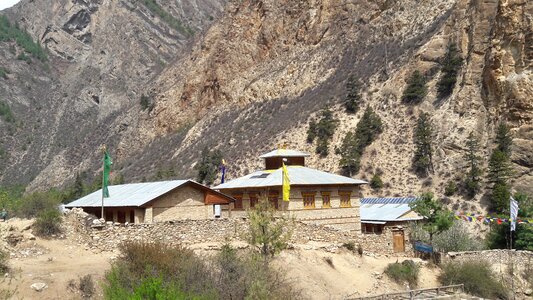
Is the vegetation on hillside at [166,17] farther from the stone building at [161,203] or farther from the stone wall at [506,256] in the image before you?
the stone wall at [506,256]

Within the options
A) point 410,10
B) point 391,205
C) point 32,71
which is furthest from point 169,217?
point 32,71

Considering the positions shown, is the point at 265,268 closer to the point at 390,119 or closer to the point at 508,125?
the point at 508,125

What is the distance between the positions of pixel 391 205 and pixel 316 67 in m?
33.8

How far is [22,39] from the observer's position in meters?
139

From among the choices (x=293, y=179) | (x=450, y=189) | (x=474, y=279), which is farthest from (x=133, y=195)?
(x=450, y=189)

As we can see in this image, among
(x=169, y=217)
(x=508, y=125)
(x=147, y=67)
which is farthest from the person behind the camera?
(x=147, y=67)

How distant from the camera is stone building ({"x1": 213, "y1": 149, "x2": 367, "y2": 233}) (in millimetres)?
33059

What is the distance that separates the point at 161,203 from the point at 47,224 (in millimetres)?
5327

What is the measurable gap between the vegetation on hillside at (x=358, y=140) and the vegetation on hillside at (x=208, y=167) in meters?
12.8

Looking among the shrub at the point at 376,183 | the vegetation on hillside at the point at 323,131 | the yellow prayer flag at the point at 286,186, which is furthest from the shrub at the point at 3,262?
the vegetation on hillside at the point at 323,131

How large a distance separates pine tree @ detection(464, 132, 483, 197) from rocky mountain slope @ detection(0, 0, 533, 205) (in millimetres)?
1100

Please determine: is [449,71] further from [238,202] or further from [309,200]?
[238,202]

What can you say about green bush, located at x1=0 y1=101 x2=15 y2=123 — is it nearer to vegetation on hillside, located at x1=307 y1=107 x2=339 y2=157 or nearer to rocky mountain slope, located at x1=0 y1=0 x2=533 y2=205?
rocky mountain slope, located at x1=0 y1=0 x2=533 y2=205

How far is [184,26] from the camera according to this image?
14525 centimetres
